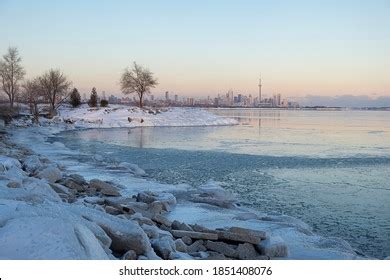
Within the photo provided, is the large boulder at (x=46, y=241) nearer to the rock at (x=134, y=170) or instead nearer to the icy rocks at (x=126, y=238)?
the icy rocks at (x=126, y=238)

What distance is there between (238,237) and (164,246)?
1.09 m

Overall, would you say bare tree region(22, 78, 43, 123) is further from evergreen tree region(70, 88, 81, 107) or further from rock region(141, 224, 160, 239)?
rock region(141, 224, 160, 239)

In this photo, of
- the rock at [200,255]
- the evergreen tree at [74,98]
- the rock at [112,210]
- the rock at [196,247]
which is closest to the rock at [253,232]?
the rock at [196,247]

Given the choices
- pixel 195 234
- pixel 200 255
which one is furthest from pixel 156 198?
pixel 200 255

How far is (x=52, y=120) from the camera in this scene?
40219 mm

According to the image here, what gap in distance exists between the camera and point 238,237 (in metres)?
5.57

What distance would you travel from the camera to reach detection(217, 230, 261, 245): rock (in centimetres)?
552

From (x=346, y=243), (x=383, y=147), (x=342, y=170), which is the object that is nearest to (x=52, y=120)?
(x=383, y=147)

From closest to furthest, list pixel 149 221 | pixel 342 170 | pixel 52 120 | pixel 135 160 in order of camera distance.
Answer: pixel 149 221 → pixel 342 170 → pixel 135 160 → pixel 52 120

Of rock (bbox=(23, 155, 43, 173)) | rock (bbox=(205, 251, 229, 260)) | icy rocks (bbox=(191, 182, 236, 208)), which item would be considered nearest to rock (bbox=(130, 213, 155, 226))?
rock (bbox=(205, 251, 229, 260))

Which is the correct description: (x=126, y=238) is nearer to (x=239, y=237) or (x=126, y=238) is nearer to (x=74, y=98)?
(x=239, y=237)

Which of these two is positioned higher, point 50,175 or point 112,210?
point 50,175

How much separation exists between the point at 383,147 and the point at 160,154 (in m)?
9.80
